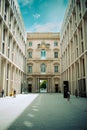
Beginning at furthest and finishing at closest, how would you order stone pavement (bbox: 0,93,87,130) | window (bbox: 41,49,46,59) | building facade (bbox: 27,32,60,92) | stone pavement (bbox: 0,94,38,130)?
1. window (bbox: 41,49,46,59)
2. building facade (bbox: 27,32,60,92)
3. stone pavement (bbox: 0,94,38,130)
4. stone pavement (bbox: 0,93,87,130)

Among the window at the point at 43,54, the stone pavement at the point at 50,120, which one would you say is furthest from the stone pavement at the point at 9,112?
the window at the point at 43,54

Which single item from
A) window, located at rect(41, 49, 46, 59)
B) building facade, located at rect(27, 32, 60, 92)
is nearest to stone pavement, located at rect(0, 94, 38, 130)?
building facade, located at rect(27, 32, 60, 92)

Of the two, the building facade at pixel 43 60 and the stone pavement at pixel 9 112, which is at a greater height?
the building facade at pixel 43 60

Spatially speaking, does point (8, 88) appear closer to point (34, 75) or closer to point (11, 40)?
point (11, 40)

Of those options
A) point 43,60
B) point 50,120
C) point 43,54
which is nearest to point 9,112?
point 50,120

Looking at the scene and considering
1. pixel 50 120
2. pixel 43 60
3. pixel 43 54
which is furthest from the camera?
pixel 43 54

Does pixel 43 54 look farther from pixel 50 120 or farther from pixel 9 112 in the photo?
pixel 50 120

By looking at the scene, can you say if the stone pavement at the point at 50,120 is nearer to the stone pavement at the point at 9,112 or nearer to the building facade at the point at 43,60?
the stone pavement at the point at 9,112

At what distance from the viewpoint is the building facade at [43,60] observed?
46750mm

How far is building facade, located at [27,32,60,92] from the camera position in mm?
46750

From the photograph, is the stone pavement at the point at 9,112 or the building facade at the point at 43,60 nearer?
the stone pavement at the point at 9,112

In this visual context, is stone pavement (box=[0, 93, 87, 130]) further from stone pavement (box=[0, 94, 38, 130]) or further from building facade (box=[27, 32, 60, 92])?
building facade (box=[27, 32, 60, 92])

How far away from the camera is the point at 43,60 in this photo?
1893 inches

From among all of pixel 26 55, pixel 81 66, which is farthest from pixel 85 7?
pixel 26 55
